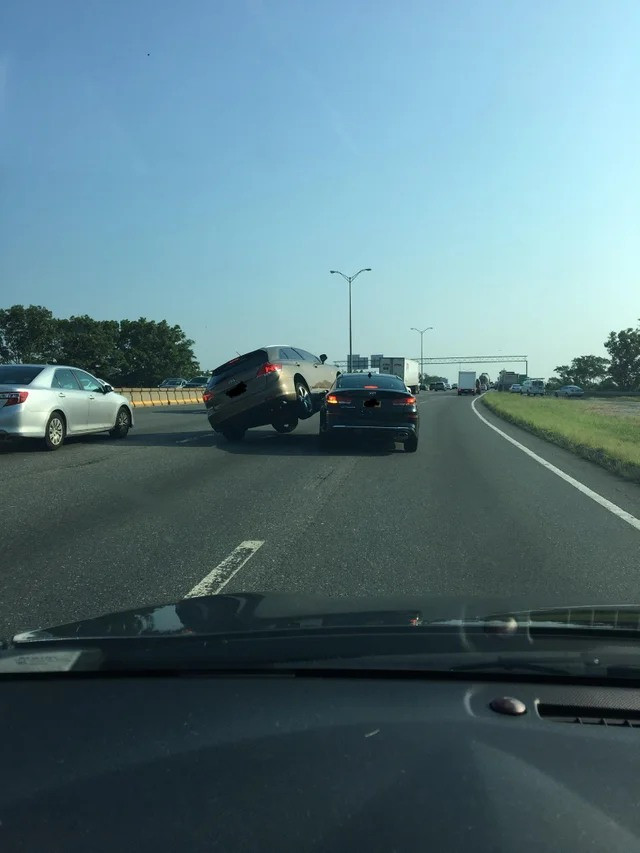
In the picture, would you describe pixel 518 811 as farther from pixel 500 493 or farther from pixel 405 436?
pixel 405 436

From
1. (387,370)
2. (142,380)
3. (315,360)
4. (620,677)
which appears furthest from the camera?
(142,380)

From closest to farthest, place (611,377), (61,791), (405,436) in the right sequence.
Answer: (61,791), (405,436), (611,377)

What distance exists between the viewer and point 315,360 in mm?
20719

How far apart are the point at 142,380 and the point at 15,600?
A: 308ft

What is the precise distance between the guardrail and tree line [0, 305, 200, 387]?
31.3 m

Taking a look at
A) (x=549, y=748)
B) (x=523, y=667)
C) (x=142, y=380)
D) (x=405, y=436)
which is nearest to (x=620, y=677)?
(x=523, y=667)

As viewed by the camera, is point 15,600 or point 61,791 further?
point 15,600

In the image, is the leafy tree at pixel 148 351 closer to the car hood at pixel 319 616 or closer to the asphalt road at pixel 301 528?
the asphalt road at pixel 301 528

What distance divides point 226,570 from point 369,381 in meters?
10.2

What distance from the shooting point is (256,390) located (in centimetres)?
1703

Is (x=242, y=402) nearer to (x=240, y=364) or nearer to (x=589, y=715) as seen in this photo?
(x=240, y=364)

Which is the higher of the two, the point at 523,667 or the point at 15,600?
the point at 523,667

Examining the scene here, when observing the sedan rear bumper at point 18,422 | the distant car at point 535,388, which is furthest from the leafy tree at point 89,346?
the sedan rear bumper at point 18,422

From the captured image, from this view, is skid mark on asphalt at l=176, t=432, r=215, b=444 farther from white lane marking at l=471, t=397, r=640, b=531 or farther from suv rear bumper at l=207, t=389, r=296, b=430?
white lane marking at l=471, t=397, r=640, b=531
